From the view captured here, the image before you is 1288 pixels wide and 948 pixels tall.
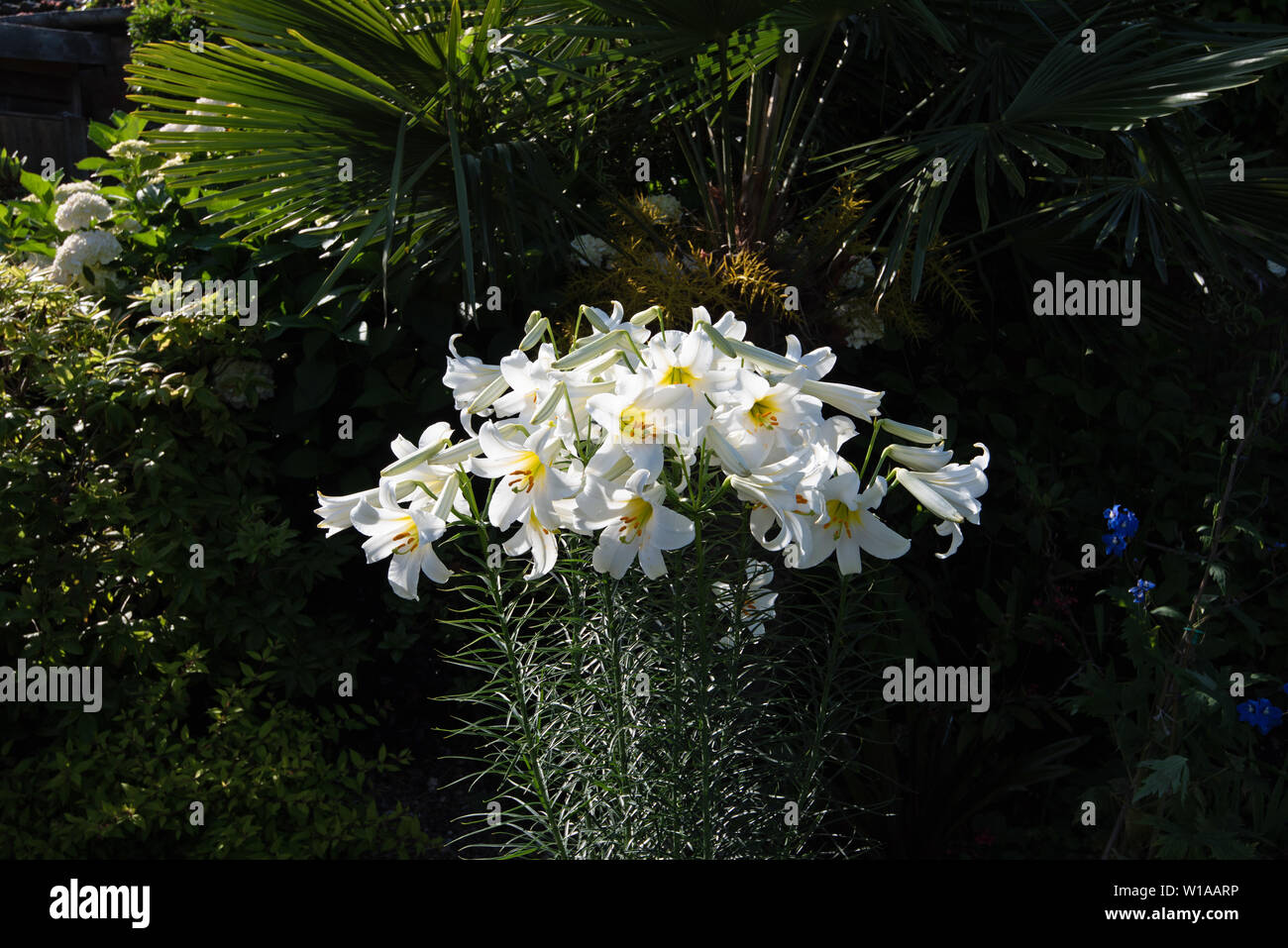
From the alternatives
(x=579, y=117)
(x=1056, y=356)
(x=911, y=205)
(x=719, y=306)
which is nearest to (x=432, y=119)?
(x=579, y=117)

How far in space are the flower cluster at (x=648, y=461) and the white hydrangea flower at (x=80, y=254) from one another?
Answer: 1924 millimetres

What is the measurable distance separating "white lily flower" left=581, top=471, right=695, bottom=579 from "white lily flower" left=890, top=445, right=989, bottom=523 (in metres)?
0.34

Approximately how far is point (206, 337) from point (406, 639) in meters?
1.03

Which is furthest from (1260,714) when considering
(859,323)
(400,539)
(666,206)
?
(400,539)

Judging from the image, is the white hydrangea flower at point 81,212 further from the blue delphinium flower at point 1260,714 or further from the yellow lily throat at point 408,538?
the blue delphinium flower at point 1260,714

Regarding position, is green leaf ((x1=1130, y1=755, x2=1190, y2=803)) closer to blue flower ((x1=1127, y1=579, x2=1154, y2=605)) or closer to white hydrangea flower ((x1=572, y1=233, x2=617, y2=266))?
blue flower ((x1=1127, y1=579, x2=1154, y2=605))

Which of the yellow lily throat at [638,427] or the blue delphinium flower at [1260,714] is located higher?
the yellow lily throat at [638,427]

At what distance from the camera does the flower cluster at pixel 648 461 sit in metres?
1.35

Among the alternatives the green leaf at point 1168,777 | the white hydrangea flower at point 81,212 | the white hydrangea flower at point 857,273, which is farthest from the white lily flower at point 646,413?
the white hydrangea flower at point 81,212

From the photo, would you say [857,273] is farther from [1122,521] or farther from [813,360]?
[813,360]

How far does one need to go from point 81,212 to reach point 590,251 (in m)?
1.50

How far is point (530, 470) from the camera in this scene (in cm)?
138

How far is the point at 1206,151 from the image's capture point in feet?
10.9
